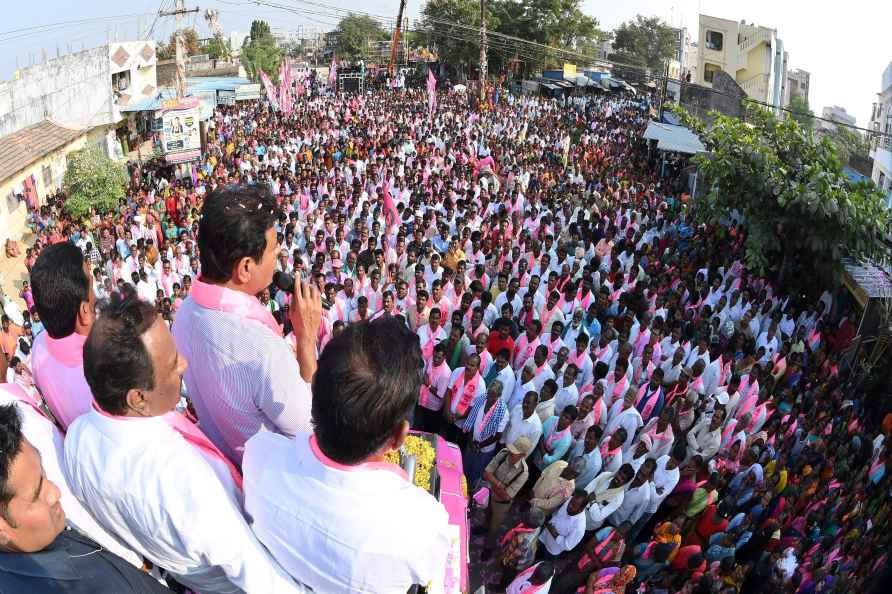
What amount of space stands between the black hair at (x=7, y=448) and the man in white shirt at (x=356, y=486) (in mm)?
497

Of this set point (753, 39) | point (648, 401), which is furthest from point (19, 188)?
point (753, 39)

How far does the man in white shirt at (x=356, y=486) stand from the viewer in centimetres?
132

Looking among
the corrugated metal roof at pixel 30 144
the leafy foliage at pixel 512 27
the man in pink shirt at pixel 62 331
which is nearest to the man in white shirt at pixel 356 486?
the man in pink shirt at pixel 62 331

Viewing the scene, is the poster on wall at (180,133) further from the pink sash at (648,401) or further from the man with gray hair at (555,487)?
the man with gray hair at (555,487)

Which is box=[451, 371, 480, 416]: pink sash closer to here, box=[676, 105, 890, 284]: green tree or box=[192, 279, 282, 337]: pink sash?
box=[192, 279, 282, 337]: pink sash

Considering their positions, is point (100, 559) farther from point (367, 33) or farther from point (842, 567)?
point (367, 33)

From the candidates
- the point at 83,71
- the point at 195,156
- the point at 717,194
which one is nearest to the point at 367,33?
the point at 83,71

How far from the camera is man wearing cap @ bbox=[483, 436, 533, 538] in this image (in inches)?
157

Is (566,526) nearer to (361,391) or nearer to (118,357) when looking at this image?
(361,391)

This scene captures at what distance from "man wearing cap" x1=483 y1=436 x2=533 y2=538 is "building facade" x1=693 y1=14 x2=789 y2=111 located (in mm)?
29616

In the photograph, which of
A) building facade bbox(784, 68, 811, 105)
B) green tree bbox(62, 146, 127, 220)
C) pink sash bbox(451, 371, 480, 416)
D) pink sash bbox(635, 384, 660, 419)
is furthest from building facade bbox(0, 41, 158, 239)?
building facade bbox(784, 68, 811, 105)

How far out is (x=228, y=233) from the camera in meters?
1.80

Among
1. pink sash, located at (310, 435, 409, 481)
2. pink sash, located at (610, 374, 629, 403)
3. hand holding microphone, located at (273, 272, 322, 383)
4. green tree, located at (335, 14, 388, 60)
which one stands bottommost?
pink sash, located at (610, 374, 629, 403)

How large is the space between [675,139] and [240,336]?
45.5 feet
